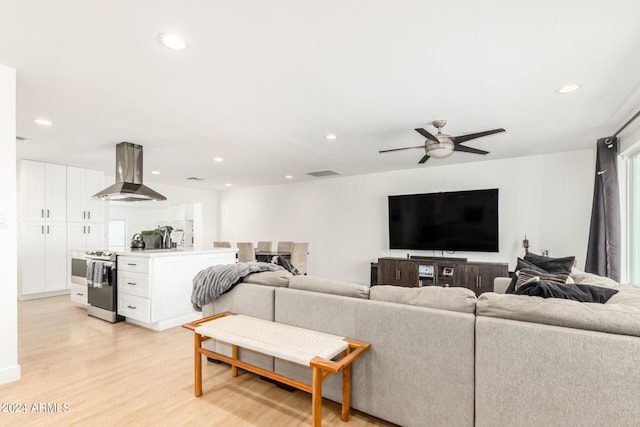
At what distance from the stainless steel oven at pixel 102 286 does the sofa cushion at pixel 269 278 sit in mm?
2446

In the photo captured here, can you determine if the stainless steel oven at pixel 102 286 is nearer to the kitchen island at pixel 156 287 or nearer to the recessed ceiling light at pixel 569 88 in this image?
the kitchen island at pixel 156 287

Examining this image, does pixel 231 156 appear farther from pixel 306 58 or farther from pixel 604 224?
pixel 604 224

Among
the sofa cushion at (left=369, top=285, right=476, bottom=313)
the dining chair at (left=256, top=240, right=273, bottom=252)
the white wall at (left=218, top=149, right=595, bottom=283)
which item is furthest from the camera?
the dining chair at (left=256, top=240, right=273, bottom=252)

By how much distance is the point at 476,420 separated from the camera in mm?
1586

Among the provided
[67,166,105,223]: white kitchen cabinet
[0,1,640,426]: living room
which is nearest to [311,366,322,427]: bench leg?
[0,1,640,426]: living room

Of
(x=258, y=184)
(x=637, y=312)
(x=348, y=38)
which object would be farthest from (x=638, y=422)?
(x=258, y=184)

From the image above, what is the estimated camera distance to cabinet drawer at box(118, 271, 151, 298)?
3.67 meters

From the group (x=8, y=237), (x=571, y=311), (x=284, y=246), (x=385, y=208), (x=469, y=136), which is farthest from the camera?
(x=284, y=246)

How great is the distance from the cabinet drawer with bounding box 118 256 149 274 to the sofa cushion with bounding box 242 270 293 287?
176cm

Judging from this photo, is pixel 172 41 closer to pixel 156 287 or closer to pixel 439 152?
pixel 439 152

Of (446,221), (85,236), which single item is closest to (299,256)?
(446,221)

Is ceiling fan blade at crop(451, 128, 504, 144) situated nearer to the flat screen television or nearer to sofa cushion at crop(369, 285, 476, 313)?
sofa cushion at crop(369, 285, 476, 313)

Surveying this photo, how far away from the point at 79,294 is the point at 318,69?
16.0 feet

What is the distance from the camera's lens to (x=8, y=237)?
2.35m
